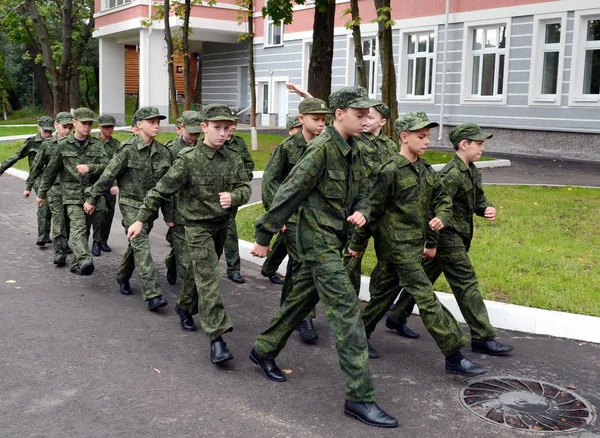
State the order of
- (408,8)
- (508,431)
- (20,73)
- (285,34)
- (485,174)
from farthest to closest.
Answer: (20,73)
(285,34)
(408,8)
(485,174)
(508,431)

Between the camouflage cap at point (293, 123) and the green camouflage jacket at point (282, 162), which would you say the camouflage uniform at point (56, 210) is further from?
the green camouflage jacket at point (282, 162)

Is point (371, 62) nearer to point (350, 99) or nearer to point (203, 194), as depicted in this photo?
point (203, 194)

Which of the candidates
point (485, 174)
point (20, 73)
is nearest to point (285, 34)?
point (485, 174)

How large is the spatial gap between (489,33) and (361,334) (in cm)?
2172

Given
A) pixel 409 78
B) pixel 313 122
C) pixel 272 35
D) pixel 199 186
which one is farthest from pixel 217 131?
pixel 272 35

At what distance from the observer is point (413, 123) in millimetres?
5395

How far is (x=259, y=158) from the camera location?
19844 mm

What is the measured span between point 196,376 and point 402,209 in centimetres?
183

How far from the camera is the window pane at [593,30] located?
2136cm

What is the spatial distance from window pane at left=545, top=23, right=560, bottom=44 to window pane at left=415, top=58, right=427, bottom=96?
5083mm

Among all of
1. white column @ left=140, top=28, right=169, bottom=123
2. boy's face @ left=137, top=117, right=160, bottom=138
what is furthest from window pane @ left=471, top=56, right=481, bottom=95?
boy's face @ left=137, top=117, right=160, bottom=138

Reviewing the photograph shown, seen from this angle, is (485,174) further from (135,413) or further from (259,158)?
(135,413)

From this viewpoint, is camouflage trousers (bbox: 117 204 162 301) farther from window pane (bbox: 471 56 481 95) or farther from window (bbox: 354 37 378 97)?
window (bbox: 354 37 378 97)

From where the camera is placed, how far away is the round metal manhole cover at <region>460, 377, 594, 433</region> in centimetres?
460
